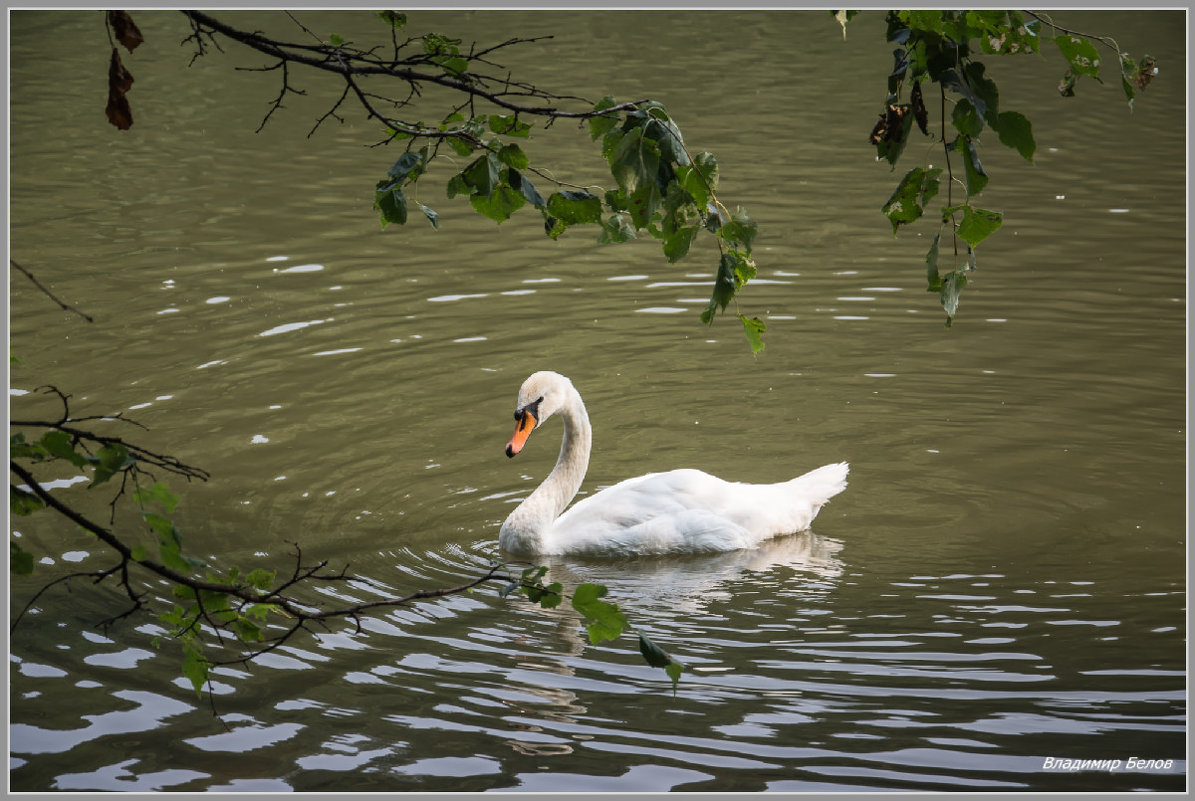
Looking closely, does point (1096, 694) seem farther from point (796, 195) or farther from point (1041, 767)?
point (796, 195)

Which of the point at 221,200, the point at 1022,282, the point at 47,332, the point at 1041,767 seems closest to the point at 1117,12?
the point at 1022,282

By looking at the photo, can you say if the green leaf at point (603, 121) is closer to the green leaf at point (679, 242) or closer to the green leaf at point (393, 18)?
the green leaf at point (679, 242)

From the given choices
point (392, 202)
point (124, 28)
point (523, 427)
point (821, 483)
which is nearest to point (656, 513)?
point (523, 427)

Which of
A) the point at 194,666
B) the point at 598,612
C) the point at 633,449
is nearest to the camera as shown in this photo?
the point at 598,612

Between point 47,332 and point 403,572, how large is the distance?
5544 mm

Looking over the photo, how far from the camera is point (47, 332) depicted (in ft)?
35.9

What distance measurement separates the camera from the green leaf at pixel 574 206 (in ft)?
13.1

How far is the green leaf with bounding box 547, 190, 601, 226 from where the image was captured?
3.99m

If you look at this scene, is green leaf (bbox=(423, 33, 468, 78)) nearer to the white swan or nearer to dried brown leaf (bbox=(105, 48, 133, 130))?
dried brown leaf (bbox=(105, 48, 133, 130))

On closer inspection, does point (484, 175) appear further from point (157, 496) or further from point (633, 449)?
point (633, 449)

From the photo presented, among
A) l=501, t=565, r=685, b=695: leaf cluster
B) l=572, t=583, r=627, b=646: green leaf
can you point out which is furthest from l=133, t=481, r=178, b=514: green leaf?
l=572, t=583, r=627, b=646: green leaf

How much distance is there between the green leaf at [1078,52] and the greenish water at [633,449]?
2.64 m

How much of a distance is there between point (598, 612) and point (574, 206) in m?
1.32

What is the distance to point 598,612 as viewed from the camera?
3383mm
